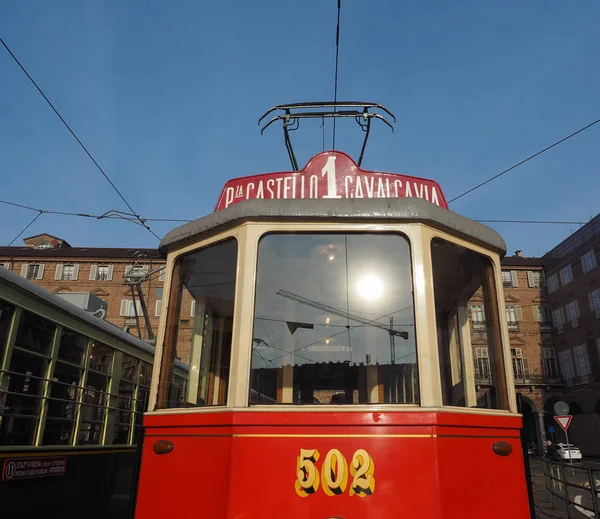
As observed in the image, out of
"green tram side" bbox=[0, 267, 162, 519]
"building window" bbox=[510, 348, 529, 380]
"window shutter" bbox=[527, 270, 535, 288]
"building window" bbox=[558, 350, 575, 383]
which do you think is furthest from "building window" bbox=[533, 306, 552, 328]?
"green tram side" bbox=[0, 267, 162, 519]

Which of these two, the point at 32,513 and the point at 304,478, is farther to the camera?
the point at 32,513

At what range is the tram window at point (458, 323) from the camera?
9.14 feet

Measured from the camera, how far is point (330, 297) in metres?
2.78

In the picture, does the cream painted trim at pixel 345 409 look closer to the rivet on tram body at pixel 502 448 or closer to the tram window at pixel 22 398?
the rivet on tram body at pixel 502 448

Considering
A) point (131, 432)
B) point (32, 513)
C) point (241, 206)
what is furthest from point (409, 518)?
point (131, 432)

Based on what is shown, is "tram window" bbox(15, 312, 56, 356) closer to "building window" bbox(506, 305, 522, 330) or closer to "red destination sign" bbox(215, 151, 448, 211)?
"red destination sign" bbox(215, 151, 448, 211)

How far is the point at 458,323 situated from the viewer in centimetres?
344

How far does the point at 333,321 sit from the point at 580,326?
34.4 meters

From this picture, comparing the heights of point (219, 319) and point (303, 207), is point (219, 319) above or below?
below

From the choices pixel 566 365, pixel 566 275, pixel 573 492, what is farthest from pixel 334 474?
pixel 566 365

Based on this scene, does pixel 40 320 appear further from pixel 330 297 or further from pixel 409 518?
pixel 409 518

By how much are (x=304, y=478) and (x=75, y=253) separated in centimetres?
3825

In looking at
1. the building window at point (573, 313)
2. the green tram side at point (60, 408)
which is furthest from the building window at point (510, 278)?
the green tram side at point (60, 408)

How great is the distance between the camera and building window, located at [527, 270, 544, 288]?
36656mm
